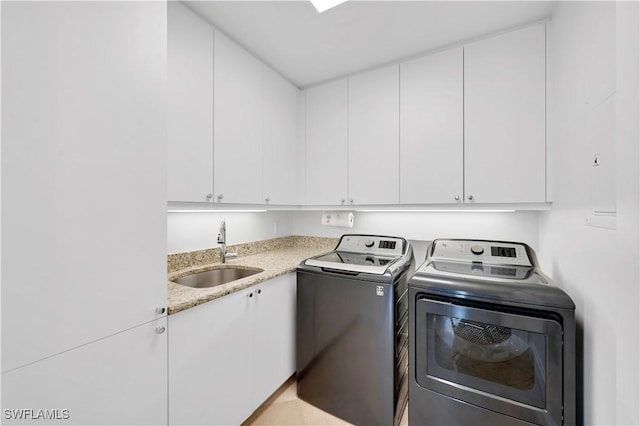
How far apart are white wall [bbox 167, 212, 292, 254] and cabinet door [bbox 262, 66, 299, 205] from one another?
364 millimetres

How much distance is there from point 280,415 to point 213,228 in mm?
1395

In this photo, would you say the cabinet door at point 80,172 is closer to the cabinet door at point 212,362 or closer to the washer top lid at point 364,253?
the cabinet door at point 212,362

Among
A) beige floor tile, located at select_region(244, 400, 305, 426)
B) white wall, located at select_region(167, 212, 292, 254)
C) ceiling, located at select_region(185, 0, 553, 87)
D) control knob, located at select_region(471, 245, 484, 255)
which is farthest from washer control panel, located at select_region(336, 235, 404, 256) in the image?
ceiling, located at select_region(185, 0, 553, 87)

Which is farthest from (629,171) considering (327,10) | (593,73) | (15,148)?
(15,148)

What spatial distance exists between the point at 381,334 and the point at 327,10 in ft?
6.36

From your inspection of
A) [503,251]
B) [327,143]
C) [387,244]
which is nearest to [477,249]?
[503,251]

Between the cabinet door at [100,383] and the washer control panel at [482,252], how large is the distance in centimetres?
170

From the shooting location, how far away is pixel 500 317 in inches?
47.9

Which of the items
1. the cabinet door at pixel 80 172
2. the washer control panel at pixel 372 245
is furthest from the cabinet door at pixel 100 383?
the washer control panel at pixel 372 245

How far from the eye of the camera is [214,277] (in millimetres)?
1865

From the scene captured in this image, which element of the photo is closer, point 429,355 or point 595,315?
point 595,315

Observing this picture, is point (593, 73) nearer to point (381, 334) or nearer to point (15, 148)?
point (381, 334)

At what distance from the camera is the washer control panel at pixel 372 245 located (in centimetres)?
205

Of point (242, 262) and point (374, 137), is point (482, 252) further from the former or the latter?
point (242, 262)
